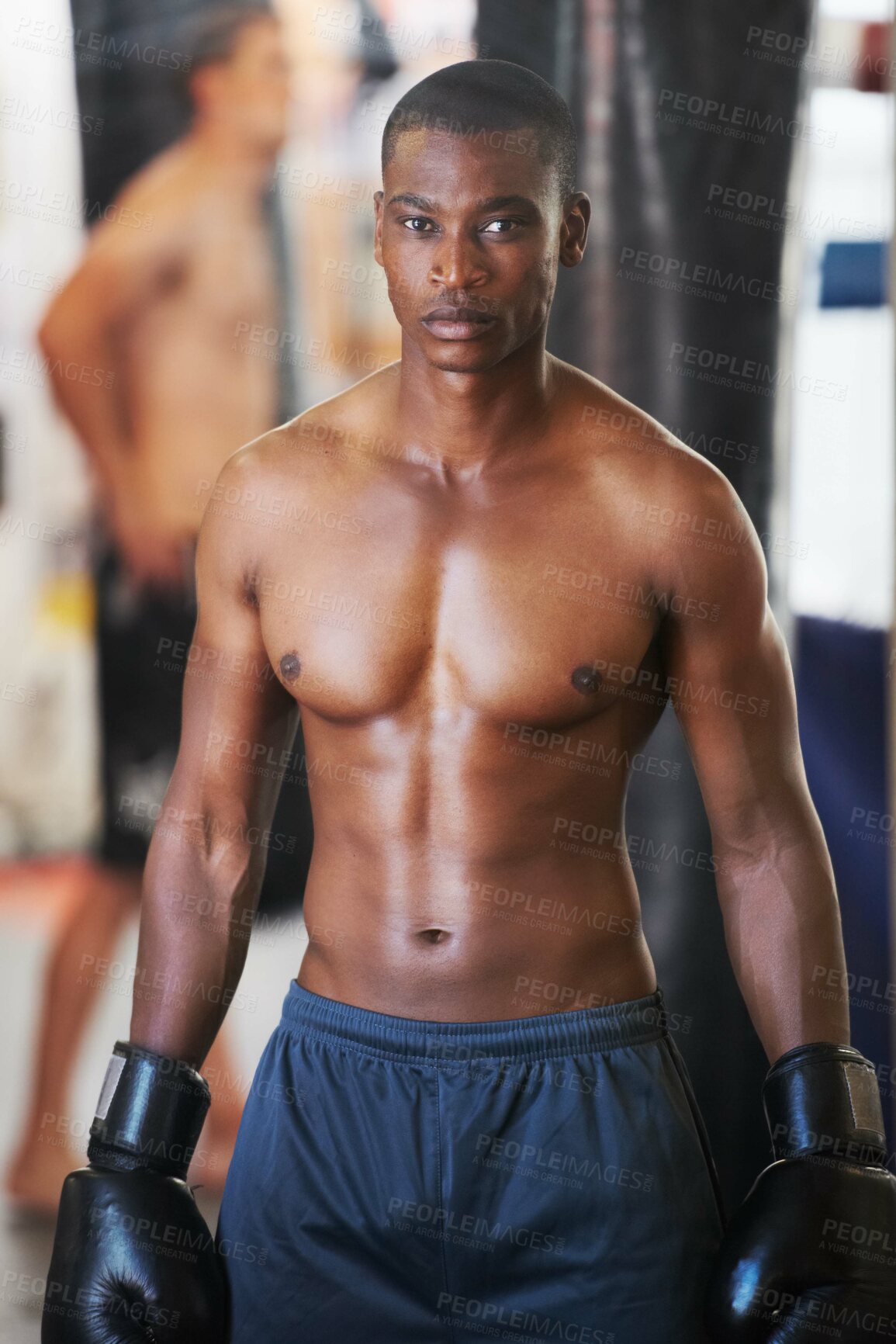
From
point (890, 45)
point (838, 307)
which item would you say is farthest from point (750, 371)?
point (890, 45)

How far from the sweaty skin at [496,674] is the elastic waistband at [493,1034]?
0.05 ft

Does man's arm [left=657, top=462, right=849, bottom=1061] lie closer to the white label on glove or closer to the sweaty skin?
the sweaty skin

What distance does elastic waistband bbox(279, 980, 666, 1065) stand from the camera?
1.10 meters

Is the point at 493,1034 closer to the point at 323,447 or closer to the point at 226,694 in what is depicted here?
the point at 226,694

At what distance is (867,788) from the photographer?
1.91 meters

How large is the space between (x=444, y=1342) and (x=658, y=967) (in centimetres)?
90

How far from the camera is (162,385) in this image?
1.90 metres

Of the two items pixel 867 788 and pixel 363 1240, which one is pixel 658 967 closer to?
pixel 867 788

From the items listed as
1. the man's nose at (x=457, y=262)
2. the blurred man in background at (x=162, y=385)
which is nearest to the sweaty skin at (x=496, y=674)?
the man's nose at (x=457, y=262)

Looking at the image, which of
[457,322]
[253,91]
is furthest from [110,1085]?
[253,91]

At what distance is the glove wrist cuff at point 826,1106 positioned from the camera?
3.45 ft

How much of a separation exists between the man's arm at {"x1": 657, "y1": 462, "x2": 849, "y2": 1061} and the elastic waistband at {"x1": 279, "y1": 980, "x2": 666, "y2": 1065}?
11cm

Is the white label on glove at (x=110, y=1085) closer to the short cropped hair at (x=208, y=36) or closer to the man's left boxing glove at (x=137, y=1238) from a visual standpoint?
the man's left boxing glove at (x=137, y=1238)

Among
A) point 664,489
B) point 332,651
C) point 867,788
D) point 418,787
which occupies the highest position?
point 664,489
